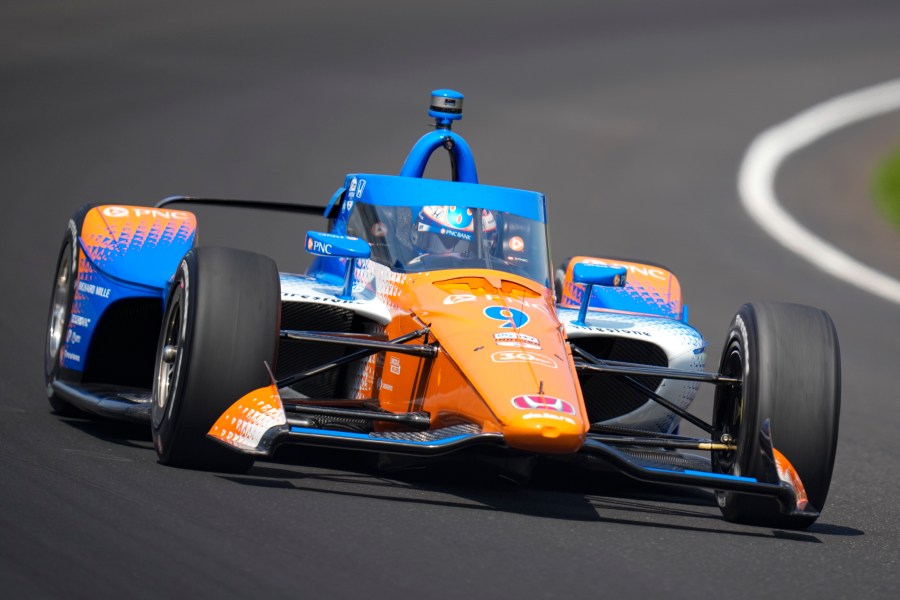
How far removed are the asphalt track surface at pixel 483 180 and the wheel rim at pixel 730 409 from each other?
30 cm

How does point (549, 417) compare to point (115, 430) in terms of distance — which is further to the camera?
point (115, 430)

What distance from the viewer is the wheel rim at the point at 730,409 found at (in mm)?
7531

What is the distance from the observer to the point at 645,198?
21.3m

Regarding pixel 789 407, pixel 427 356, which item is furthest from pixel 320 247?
pixel 789 407

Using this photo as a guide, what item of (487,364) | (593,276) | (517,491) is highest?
(593,276)

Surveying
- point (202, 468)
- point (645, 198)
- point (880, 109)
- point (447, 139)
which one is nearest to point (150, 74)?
point (645, 198)

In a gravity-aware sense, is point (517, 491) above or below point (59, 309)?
below

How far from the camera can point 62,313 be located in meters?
9.52

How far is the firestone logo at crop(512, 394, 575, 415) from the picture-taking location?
6.55 m

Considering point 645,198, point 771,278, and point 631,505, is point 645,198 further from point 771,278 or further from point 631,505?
point 631,505

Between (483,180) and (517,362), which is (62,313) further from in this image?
(483,180)

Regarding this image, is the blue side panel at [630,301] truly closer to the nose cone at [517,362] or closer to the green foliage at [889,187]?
the nose cone at [517,362]

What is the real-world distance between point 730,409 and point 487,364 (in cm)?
157

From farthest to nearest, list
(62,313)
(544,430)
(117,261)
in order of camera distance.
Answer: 1. (62,313)
2. (117,261)
3. (544,430)
